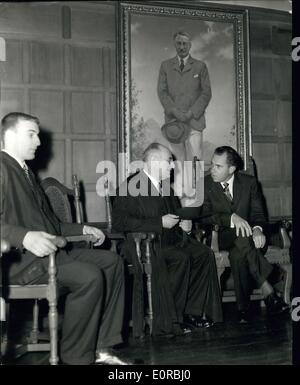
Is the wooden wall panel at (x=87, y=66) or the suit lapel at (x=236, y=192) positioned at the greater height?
the wooden wall panel at (x=87, y=66)

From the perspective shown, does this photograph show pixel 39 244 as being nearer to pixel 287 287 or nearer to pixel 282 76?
pixel 287 287

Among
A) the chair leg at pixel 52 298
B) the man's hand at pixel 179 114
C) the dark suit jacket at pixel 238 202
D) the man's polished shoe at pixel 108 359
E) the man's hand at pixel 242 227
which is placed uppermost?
the man's hand at pixel 179 114

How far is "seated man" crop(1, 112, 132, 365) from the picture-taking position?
8.23 ft

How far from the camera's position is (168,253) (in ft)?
11.6

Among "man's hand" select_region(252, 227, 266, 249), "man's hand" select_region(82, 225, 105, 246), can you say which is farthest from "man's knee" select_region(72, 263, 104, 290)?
"man's hand" select_region(252, 227, 266, 249)

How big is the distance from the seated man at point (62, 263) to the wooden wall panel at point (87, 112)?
6.52 ft

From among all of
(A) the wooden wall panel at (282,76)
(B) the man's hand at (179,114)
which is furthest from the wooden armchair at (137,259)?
(A) the wooden wall panel at (282,76)

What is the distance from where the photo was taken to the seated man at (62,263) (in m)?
2.51

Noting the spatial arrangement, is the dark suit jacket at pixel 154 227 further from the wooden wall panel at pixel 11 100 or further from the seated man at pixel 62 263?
the wooden wall panel at pixel 11 100

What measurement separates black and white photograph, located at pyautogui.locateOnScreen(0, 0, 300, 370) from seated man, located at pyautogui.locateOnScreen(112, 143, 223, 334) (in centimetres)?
1

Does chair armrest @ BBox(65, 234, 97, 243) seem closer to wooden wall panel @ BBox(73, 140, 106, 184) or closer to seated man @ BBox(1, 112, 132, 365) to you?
seated man @ BBox(1, 112, 132, 365)

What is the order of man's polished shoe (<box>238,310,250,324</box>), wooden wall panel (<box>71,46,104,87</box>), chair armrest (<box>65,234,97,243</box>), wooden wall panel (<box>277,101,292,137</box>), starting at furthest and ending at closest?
1. wooden wall panel (<box>277,101,292,137</box>)
2. wooden wall panel (<box>71,46,104,87</box>)
3. man's polished shoe (<box>238,310,250,324</box>)
4. chair armrest (<box>65,234,97,243</box>)

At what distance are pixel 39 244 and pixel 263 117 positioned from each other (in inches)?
150
